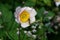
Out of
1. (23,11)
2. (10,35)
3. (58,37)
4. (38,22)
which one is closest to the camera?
(10,35)

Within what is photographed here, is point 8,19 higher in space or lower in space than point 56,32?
higher

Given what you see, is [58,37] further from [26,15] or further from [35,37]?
[26,15]

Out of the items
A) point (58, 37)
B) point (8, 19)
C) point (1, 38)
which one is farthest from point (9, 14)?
point (58, 37)

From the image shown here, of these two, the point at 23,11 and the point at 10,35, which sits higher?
the point at 23,11

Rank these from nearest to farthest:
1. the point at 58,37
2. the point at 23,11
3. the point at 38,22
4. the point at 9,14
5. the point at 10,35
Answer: the point at 10,35 < the point at 23,11 < the point at 9,14 < the point at 38,22 < the point at 58,37

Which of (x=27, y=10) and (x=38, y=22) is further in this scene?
(x=38, y=22)

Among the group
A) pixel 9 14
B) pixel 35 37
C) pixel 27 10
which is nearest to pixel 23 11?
pixel 27 10

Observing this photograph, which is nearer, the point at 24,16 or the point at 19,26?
the point at 19,26

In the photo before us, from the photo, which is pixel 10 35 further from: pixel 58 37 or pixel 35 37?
pixel 58 37

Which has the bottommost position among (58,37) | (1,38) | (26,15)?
(58,37)
